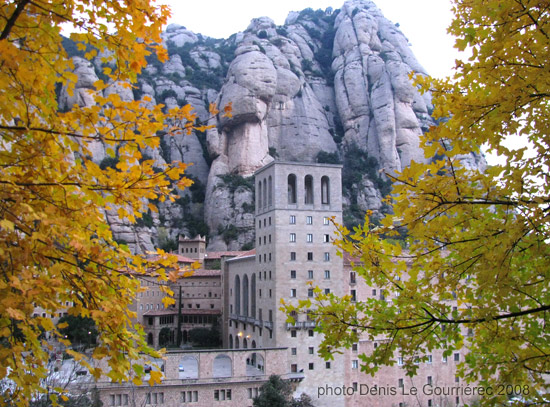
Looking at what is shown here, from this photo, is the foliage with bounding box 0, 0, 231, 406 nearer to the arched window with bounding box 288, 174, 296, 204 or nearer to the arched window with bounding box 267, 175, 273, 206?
the arched window with bounding box 267, 175, 273, 206

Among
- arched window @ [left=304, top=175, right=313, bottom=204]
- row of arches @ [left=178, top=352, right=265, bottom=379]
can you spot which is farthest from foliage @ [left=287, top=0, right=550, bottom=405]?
arched window @ [left=304, top=175, right=313, bottom=204]

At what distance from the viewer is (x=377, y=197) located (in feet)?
266

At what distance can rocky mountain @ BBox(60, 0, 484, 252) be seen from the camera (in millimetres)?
75312

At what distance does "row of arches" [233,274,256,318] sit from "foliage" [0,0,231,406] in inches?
1612

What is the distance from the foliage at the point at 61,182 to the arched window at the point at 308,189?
37426 millimetres

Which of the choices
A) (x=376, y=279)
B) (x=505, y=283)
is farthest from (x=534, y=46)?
(x=376, y=279)

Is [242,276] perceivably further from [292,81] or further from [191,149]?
[292,81]

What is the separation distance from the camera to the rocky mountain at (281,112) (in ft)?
247

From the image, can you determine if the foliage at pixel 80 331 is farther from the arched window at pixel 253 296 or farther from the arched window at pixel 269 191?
the arched window at pixel 269 191

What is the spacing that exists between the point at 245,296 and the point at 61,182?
4479cm

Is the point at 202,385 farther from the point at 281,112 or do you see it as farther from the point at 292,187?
the point at 281,112

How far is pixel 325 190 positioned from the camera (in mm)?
43438

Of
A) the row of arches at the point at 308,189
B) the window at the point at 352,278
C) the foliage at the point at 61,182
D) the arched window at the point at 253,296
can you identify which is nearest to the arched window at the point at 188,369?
the arched window at the point at 253,296

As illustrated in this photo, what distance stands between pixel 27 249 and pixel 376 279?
4.85 m
